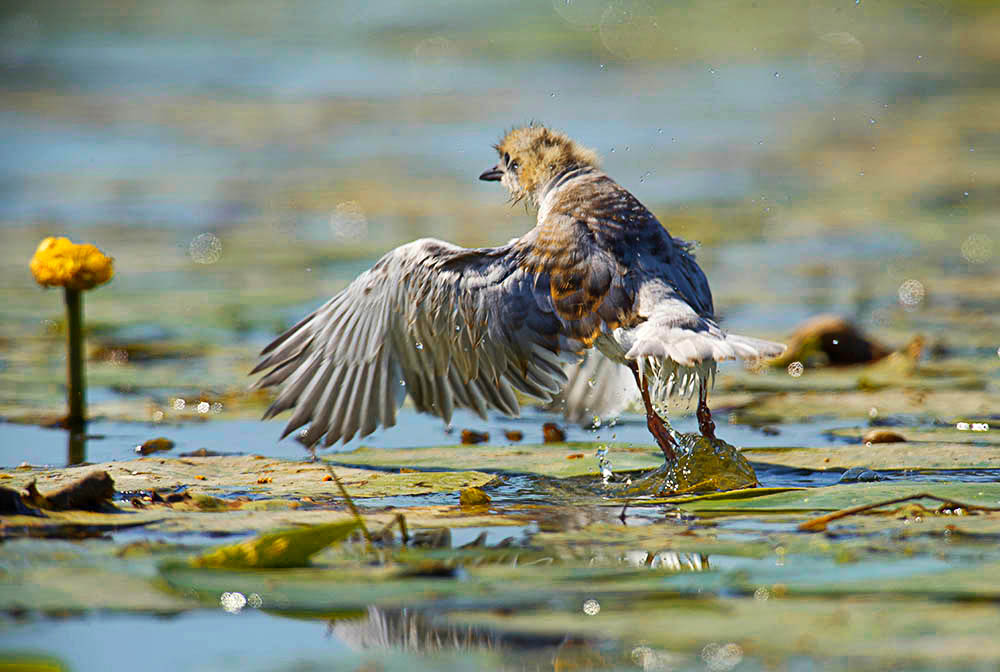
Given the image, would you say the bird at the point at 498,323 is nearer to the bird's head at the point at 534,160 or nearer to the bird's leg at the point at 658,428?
the bird's leg at the point at 658,428

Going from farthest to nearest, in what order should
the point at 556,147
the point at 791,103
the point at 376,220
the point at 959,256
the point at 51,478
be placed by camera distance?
the point at 791,103 < the point at 376,220 < the point at 959,256 < the point at 556,147 < the point at 51,478

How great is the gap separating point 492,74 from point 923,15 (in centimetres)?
789

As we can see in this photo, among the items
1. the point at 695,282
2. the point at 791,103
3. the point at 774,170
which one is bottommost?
the point at 695,282

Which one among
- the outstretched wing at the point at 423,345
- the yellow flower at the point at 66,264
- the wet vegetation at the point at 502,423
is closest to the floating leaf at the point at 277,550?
the wet vegetation at the point at 502,423

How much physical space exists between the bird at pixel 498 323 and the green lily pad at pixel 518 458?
12cm

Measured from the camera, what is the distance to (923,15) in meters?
23.2

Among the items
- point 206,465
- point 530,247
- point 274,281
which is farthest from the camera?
point 274,281

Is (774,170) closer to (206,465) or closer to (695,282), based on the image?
(695,282)

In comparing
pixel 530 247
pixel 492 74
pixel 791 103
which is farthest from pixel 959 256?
pixel 492 74

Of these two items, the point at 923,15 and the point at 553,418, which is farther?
the point at 923,15

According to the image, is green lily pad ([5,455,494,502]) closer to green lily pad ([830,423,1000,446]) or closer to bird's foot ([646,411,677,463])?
bird's foot ([646,411,677,463])

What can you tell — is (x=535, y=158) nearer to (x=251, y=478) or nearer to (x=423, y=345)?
(x=423, y=345)

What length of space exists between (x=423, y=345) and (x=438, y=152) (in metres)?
11.6

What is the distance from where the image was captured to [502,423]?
620 cm
